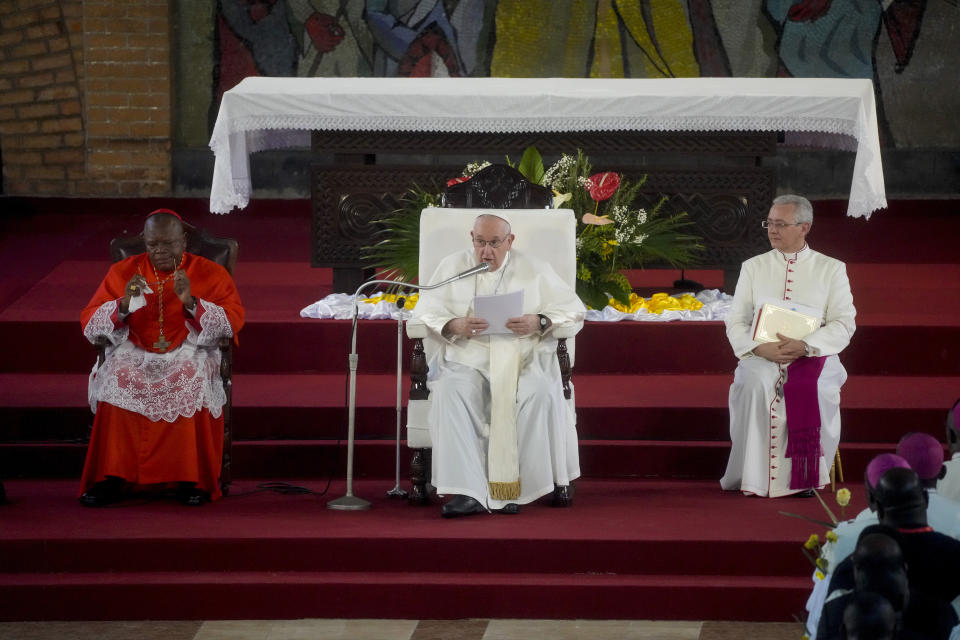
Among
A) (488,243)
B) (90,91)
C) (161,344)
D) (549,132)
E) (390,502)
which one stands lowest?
(390,502)

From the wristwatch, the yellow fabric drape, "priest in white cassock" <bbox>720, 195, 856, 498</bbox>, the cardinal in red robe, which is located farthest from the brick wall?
"priest in white cassock" <bbox>720, 195, 856, 498</bbox>

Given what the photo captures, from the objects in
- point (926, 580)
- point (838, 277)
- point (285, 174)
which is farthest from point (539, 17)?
point (926, 580)

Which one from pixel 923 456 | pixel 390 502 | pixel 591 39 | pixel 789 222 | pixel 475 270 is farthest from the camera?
pixel 591 39

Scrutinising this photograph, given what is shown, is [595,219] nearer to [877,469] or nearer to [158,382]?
[158,382]

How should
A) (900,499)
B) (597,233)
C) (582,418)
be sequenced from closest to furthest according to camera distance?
(900,499) → (582,418) → (597,233)

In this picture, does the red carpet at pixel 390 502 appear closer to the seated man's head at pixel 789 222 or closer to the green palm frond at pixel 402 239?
the green palm frond at pixel 402 239

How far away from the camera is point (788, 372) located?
5938 mm

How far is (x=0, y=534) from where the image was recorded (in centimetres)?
529

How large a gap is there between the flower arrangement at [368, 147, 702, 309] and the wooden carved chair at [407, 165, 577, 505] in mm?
624

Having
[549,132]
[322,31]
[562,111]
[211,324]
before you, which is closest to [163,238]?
[211,324]

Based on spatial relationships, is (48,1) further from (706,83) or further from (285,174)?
(706,83)

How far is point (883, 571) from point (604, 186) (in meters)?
4.77

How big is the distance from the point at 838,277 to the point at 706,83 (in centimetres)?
243

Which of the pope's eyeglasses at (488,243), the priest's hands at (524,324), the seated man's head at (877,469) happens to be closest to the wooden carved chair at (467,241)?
the priest's hands at (524,324)
